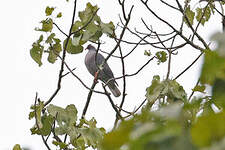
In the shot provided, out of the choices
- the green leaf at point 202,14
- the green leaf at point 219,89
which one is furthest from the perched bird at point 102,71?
the green leaf at point 219,89

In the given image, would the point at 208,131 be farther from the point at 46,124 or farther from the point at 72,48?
the point at 72,48

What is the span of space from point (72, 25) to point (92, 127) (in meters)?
0.81

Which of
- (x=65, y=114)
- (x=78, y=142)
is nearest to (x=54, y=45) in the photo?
(x=65, y=114)

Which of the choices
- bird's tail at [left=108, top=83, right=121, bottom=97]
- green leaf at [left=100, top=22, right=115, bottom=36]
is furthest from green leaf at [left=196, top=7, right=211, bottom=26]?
bird's tail at [left=108, top=83, right=121, bottom=97]

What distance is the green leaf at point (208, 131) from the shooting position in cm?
56

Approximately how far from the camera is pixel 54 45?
364 cm

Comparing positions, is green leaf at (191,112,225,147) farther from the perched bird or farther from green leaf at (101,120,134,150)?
the perched bird

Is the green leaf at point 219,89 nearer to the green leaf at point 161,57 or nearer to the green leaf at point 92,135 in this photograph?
the green leaf at point 92,135

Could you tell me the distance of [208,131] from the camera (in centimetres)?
56

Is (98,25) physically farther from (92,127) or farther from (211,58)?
(211,58)

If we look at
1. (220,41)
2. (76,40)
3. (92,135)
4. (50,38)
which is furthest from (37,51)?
(220,41)

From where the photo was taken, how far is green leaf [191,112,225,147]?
558 millimetres

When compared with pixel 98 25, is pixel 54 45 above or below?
above

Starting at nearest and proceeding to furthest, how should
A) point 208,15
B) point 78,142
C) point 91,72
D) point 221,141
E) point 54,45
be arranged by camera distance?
point 221,141, point 78,142, point 54,45, point 208,15, point 91,72
